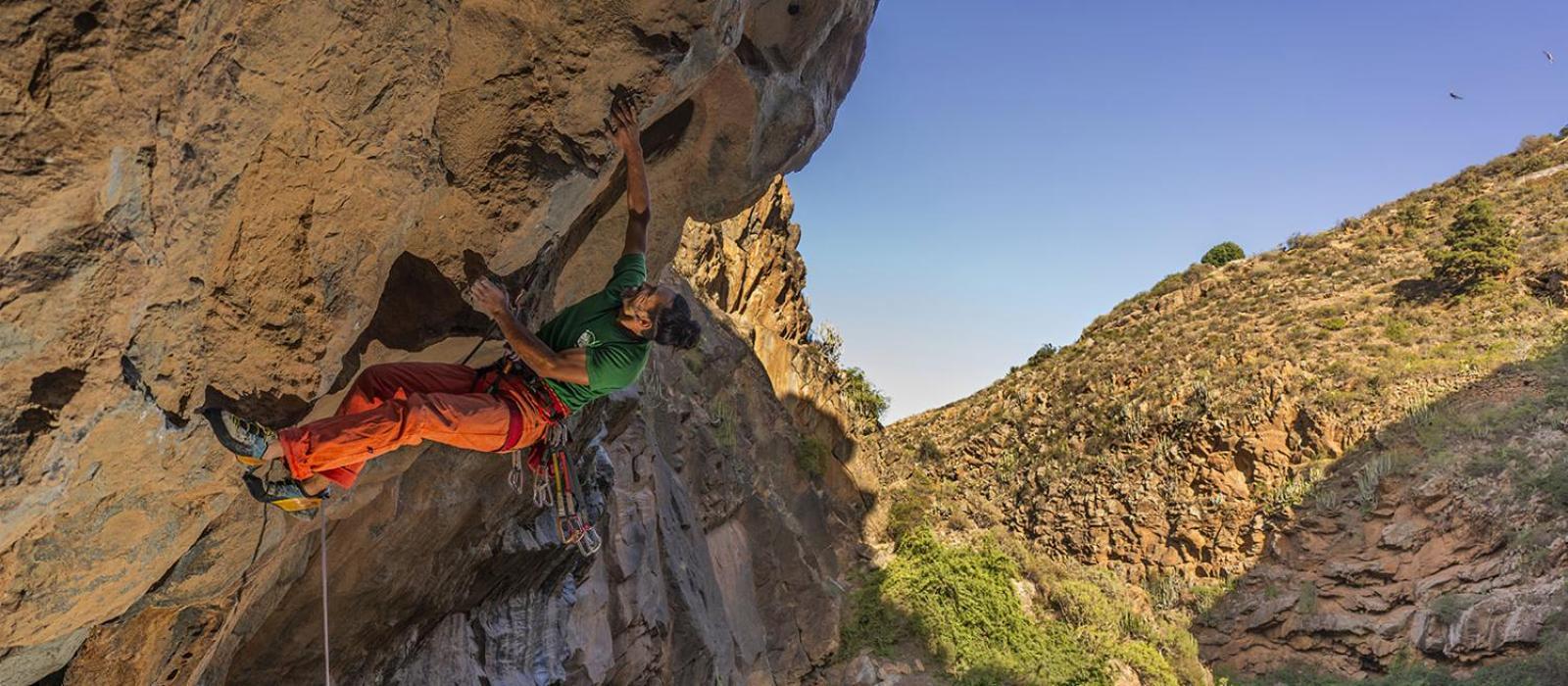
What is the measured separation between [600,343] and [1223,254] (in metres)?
42.8

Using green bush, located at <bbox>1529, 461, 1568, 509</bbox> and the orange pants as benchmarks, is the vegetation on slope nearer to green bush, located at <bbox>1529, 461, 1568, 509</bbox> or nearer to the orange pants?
green bush, located at <bbox>1529, 461, 1568, 509</bbox>

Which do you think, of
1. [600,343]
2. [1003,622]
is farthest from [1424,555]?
[600,343]

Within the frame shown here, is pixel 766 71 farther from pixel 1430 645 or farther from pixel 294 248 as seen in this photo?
pixel 1430 645

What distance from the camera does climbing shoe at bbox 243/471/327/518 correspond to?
3875 millimetres

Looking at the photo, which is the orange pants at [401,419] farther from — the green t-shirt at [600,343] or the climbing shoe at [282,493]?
the green t-shirt at [600,343]

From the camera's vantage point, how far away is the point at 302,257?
14.0ft

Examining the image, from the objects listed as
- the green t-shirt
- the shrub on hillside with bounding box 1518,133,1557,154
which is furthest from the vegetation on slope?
the shrub on hillside with bounding box 1518,133,1557,154

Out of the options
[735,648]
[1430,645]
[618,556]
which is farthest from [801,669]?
[1430,645]

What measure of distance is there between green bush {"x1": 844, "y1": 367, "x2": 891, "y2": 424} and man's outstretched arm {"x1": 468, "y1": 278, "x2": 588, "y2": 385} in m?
16.1

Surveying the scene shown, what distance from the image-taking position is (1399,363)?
85.6 feet

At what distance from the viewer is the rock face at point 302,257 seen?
10.1ft

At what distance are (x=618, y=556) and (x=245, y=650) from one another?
14.2 feet

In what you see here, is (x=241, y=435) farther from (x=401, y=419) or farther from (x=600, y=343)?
(x=600, y=343)

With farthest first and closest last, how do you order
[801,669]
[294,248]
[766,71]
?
[801,669] < [766,71] < [294,248]
